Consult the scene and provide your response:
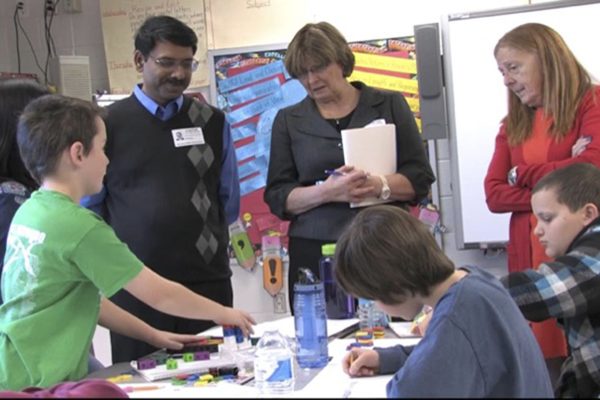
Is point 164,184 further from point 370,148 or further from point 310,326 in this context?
point 310,326

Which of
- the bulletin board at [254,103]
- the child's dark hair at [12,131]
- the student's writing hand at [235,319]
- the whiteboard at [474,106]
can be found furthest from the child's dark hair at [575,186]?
the bulletin board at [254,103]

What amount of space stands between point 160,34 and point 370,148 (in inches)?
33.0

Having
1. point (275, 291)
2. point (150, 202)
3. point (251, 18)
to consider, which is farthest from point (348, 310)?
point (251, 18)

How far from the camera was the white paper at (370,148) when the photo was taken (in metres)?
2.49

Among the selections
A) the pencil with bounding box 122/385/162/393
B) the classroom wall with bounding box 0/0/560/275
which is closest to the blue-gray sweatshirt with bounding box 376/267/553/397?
the pencil with bounding box 122/385/162/393

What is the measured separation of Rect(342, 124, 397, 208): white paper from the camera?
249 centimetres

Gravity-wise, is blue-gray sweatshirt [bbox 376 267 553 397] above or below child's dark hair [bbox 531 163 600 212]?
below

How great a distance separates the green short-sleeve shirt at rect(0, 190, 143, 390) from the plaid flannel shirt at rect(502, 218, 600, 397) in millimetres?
954

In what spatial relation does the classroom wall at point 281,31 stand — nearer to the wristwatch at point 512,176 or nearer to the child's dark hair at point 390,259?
the wristwatch at point 512,176

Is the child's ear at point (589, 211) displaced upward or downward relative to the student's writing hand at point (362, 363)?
upward

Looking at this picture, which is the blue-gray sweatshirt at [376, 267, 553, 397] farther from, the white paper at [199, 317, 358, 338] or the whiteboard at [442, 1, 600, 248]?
the whiteboard at [442, 1, 600, 248]

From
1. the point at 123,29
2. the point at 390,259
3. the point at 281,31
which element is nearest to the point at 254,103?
the point at 281,31

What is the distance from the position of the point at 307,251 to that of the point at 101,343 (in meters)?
1.81

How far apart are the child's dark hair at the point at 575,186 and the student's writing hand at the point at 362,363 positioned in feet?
2.30
